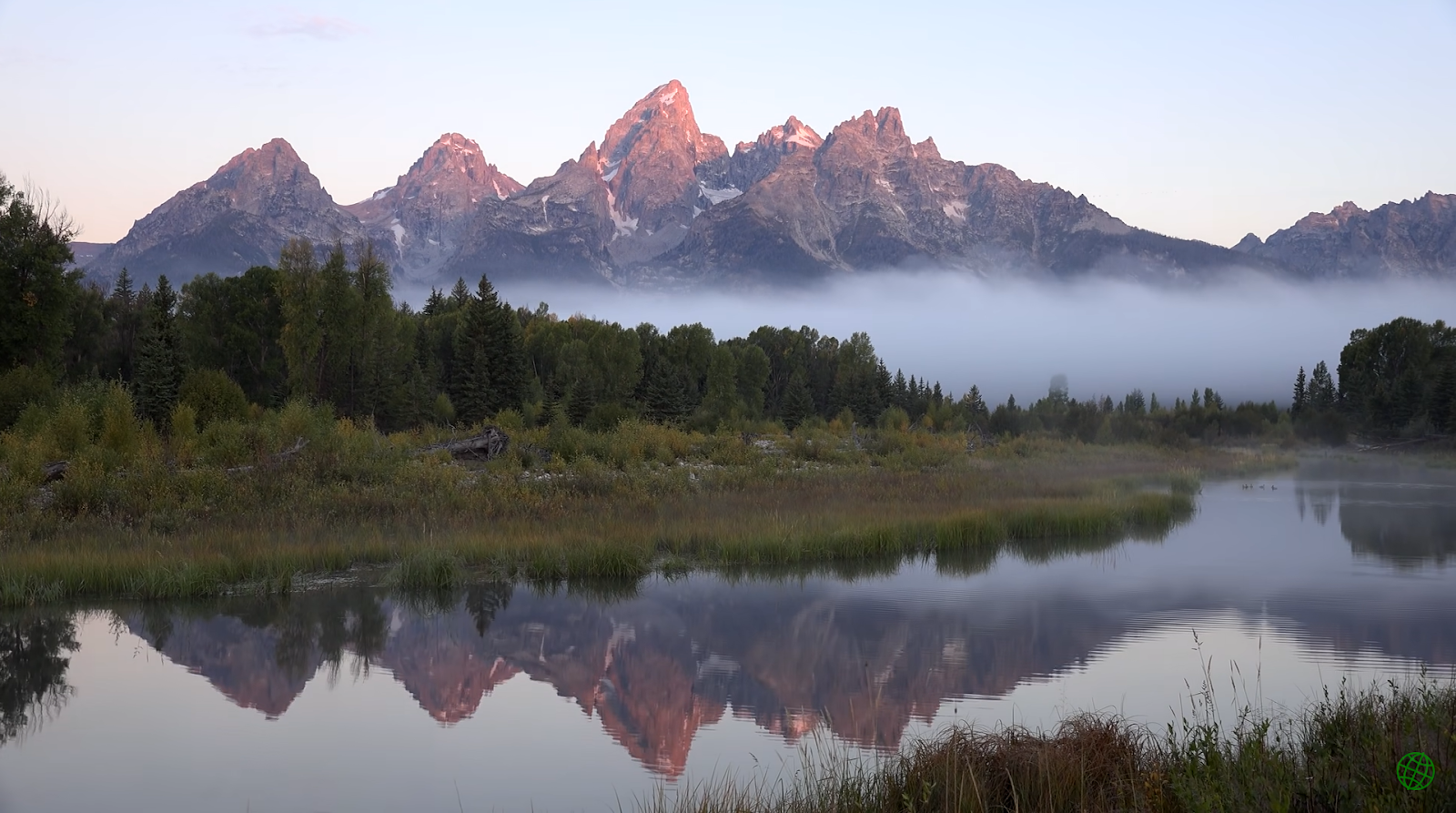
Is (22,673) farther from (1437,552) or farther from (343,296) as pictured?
(343,296)

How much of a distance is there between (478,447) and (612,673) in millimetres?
19328

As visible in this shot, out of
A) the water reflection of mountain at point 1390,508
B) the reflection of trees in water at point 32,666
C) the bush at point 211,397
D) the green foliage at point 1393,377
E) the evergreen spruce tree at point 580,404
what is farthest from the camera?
the green foliage at point 1393,377

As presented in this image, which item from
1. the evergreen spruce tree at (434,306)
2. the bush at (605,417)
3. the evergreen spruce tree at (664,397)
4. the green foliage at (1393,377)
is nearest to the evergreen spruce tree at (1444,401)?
the green foliage at (1393,377)

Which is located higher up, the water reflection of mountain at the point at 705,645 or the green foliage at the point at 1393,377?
the green foliage at the point at 1393,377

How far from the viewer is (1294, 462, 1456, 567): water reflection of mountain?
83.6 feet

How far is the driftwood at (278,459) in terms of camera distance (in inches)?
939

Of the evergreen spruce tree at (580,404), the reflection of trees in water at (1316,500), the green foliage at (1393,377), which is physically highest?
the green foliage at (1393,377)

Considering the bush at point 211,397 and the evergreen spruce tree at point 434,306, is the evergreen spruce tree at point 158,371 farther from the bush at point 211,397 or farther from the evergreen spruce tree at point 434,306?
the evergreen spruce tree at point 434,306

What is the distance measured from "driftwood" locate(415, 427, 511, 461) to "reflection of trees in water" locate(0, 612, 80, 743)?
16.2m

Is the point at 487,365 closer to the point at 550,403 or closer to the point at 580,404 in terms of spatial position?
the point at 550,403

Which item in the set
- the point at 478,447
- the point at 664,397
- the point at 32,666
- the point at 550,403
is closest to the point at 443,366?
the point at 664,397

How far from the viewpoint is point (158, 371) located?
48.2 m

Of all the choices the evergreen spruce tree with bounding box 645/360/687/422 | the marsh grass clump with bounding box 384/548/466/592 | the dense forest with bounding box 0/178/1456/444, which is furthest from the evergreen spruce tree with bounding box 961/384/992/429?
the marsh grass clump with bounding box 384/548/466/592

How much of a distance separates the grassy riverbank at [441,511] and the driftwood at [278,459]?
11 cm
